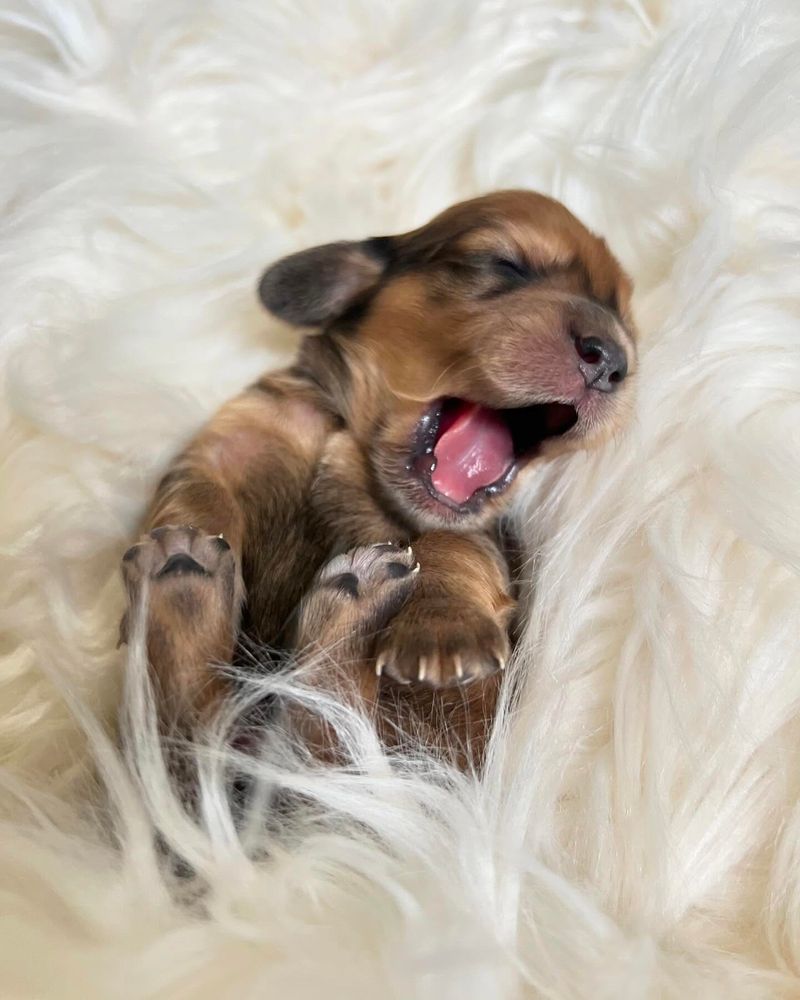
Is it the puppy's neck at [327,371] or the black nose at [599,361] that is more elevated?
the puppy's neck at [327,371]

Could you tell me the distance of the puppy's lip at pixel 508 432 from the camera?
1.09 metres

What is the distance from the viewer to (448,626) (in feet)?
2.92

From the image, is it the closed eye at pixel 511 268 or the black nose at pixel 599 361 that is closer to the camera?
the black nose at pixel 599 361

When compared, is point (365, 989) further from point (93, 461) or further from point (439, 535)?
point (93, 461)

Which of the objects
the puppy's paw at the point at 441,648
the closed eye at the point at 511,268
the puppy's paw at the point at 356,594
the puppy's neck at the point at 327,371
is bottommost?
the puppy's paw at the point at 441,648

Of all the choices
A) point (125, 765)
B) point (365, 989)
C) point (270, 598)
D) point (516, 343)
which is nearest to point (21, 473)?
point (270, 598)

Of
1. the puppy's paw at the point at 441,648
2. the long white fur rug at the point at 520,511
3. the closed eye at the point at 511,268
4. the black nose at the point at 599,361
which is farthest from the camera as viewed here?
the closed eye at the point at 511,268

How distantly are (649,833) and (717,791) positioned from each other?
2.7 inches

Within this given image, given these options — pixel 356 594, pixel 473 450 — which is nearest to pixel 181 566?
pixel 356 594

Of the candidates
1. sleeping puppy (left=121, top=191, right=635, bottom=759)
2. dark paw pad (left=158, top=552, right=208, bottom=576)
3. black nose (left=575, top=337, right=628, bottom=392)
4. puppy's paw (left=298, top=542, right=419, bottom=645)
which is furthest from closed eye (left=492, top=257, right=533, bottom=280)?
dark paw pad (left=158, top=552, right=208, bottom=576)

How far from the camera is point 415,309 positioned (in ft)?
3.83

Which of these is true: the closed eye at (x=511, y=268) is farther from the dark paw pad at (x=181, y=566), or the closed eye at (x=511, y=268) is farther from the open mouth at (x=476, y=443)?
the dark paw pad at (x=181, y=566)

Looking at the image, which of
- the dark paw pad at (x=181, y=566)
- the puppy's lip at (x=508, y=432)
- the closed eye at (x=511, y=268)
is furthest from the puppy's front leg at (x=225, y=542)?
the closed eye at (x=511, y=268)

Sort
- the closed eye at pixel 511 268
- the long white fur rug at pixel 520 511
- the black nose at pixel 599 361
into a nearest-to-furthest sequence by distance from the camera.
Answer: the long white fur rug at pixel 520 511, the black nose at pixel 599 361, the closed eye at pixel 511 268
